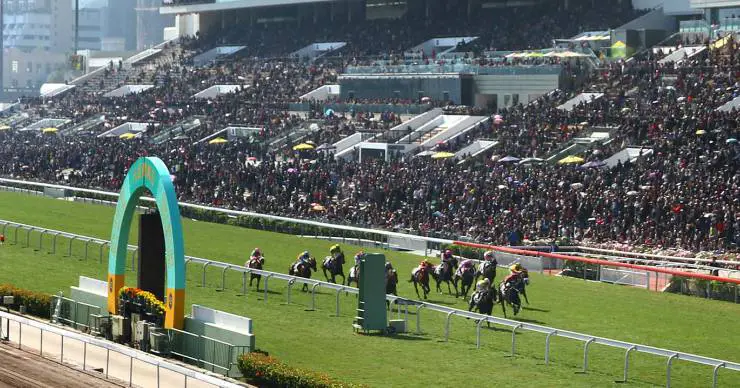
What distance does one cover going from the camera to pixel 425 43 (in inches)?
2638

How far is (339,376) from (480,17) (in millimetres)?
49631

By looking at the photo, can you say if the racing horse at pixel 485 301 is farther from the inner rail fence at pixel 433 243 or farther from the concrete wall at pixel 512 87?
the concrete wall at pixel 512 87

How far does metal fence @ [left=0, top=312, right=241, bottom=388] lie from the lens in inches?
724

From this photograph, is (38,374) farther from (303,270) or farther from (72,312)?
(303,270)

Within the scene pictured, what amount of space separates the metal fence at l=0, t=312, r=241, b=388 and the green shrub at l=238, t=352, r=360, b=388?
43cm

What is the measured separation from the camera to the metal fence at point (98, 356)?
18.4 meters

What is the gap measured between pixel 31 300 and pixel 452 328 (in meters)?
7.43

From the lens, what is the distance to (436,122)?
5409cm

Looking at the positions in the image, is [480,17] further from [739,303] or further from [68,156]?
[739,303]

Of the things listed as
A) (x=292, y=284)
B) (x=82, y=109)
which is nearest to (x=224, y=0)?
(x=82, y=109)

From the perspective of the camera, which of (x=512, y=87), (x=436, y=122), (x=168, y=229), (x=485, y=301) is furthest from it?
(x=512, y=87)

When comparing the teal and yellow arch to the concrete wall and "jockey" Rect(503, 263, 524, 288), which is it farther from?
the concrete wall

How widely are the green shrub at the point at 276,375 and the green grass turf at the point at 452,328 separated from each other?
3.80 feet

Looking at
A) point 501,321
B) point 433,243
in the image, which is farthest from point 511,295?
point 433,243
